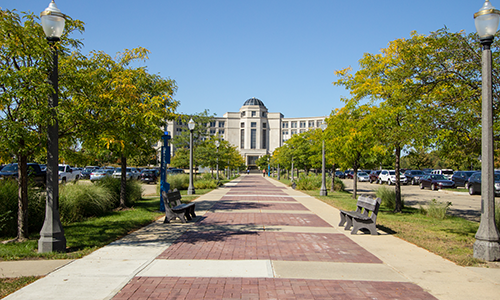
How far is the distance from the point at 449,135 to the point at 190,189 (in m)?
14.6

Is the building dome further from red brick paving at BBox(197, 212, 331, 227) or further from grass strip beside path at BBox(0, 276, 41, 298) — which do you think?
grass strip beside path at BBox(0, 276, 41, 298)

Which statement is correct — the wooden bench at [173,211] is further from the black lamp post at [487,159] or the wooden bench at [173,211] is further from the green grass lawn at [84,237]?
the black lamp post at [487,159]

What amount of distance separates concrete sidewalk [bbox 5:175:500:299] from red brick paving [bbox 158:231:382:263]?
2 centimetres

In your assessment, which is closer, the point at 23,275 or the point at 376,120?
the point at 23,275

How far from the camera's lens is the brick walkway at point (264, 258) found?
190 inches

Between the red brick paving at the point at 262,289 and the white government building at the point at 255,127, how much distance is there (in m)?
113

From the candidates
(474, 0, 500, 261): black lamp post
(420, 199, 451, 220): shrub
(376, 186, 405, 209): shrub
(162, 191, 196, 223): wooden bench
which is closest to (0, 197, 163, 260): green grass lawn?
(162, 191, 196, 223): wooden bench

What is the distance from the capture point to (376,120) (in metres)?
14.2

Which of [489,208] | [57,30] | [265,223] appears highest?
[57,30]

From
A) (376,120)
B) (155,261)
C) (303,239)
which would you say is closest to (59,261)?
(155,261)

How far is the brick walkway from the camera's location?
4824mm

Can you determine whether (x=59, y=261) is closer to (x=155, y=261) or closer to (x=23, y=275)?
(x=23, y=275)

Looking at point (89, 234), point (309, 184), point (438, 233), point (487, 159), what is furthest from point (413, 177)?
point (89, 234)

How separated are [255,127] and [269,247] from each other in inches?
4650
